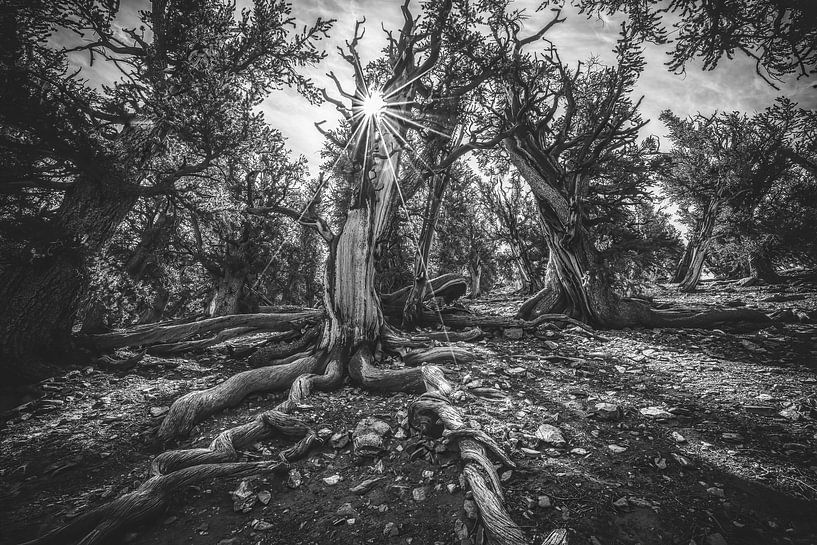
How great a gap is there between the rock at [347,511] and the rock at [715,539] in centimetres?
236

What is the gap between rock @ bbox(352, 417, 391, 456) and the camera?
10.5 feet

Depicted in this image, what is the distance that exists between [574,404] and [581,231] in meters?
5.53

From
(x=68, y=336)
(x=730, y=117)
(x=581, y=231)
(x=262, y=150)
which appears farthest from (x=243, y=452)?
(x=730, y=117)

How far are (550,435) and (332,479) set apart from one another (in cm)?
223

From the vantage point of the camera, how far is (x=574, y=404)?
3.84m

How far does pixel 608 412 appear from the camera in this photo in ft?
11.2

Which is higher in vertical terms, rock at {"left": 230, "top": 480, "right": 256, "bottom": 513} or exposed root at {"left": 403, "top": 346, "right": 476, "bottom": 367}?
exposed root at {"left": 403, "top": 346, "right": 476, "bottom": 367}

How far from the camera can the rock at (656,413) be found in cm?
335

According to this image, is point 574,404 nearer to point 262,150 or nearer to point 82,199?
point 262,150

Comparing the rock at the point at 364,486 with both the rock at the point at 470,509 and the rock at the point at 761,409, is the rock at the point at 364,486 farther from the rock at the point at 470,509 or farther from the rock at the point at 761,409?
the rock at the point at 761,409

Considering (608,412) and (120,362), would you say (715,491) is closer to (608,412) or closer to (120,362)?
(608,412)

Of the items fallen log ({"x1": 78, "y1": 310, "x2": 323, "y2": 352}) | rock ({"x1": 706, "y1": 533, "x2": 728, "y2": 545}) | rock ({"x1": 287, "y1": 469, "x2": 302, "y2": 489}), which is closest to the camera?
rock ({"x1": 706, "y1": 533, "x2": 728, "y2": 545})

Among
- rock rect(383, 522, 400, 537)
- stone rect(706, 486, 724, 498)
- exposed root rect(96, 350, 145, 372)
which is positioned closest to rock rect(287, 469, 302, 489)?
rock rect(383, 522, 400, 537)

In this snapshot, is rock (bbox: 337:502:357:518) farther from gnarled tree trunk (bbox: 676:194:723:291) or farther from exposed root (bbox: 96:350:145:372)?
gnarled tree trunk (bbox: 676:194:723:291)
